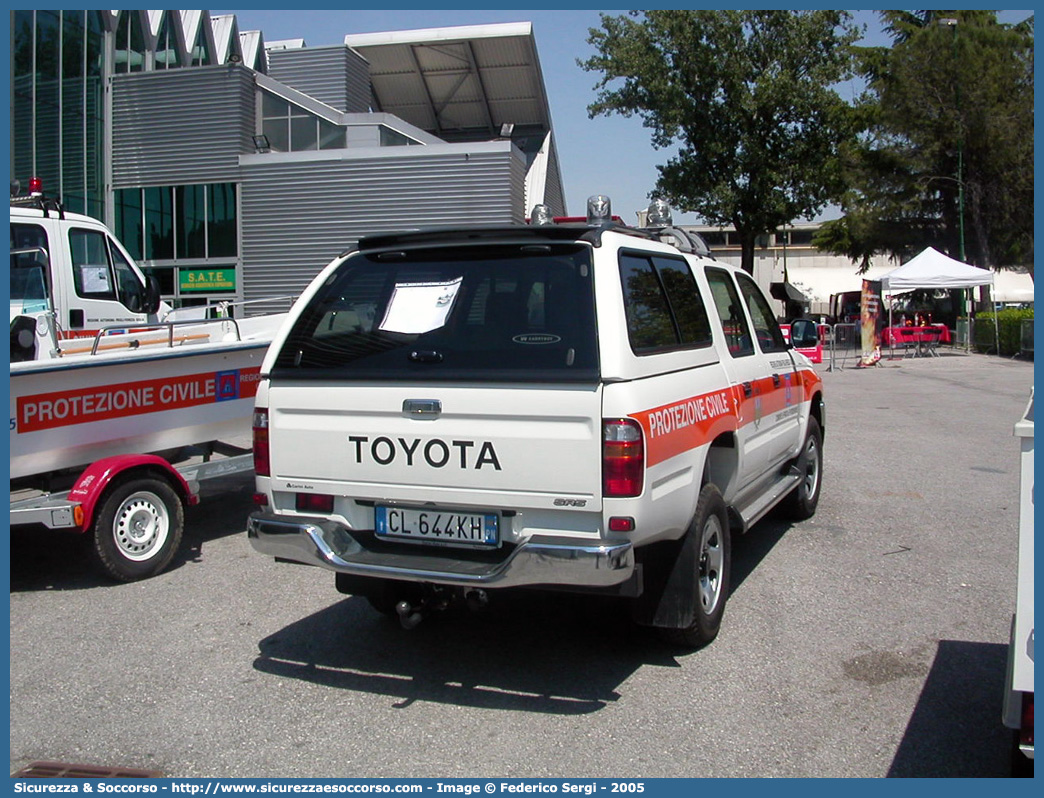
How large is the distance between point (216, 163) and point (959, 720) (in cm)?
2328

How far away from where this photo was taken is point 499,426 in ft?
13.2

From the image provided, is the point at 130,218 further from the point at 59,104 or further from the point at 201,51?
the point at 201,51

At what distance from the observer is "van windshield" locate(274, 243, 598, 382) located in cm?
408

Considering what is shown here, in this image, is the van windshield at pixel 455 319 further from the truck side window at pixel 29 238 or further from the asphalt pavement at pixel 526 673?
the truck side window at pixel 29 238

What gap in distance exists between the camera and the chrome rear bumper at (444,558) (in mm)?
3830

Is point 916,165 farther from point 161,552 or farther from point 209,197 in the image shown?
point 161,552

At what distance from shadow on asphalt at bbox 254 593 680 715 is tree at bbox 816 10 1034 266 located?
95.3ft

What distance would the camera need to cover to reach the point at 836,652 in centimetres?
467

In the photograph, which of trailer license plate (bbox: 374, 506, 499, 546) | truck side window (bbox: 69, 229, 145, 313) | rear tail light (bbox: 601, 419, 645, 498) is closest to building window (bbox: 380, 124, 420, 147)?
truck side window (bbox: 69, 229, 145, 313)

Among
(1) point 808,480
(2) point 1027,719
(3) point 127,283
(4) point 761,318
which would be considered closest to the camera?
(2) point 1027,719

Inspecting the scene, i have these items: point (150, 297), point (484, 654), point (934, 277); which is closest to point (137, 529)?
point (484, 654)

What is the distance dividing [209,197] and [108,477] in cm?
2027

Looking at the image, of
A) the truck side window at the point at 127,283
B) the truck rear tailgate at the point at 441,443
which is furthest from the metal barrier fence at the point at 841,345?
the truck rear tailgate at the point at 441,443

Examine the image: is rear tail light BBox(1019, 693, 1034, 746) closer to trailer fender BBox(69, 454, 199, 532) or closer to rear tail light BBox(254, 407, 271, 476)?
rear tail light BBox(254, 407, 271, 476)
